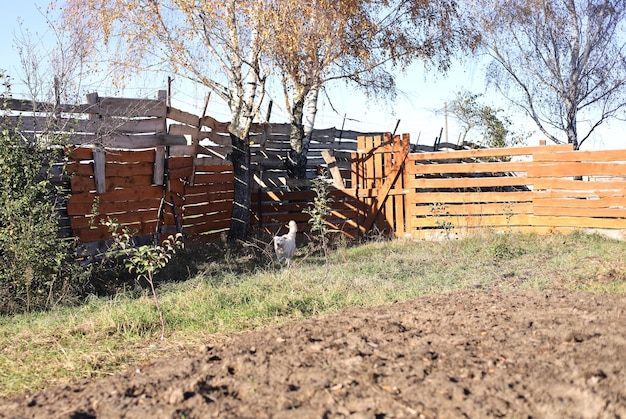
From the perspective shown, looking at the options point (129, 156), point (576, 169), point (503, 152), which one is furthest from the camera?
point (503, 152)

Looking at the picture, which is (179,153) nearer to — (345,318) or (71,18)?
(71,18)

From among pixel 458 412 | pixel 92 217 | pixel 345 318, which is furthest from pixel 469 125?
pixel 458 412

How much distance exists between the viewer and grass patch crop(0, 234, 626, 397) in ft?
16.4

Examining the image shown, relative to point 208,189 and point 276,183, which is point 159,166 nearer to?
point 208,189

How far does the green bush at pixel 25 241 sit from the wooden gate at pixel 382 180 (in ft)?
23.2

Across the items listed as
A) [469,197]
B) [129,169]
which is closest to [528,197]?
[469,197]

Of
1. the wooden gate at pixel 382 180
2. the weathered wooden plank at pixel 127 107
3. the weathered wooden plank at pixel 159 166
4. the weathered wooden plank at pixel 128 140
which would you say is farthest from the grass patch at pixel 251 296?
the wooden gate at pixel 382 180

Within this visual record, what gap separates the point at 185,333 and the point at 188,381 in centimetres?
185

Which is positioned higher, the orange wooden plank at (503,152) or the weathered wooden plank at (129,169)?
the orange wooden plank at (503,152)

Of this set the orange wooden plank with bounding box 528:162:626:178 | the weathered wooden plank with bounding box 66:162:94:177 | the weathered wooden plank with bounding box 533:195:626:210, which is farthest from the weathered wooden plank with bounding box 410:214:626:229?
the weathered wooden plank with bounding box 66:162:94:177

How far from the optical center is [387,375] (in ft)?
11.9

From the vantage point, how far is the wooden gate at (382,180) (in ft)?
44.7

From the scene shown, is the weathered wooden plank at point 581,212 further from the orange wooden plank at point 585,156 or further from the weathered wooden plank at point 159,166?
the weathered wooden plank at point 159,166

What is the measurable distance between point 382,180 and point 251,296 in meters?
7.64
